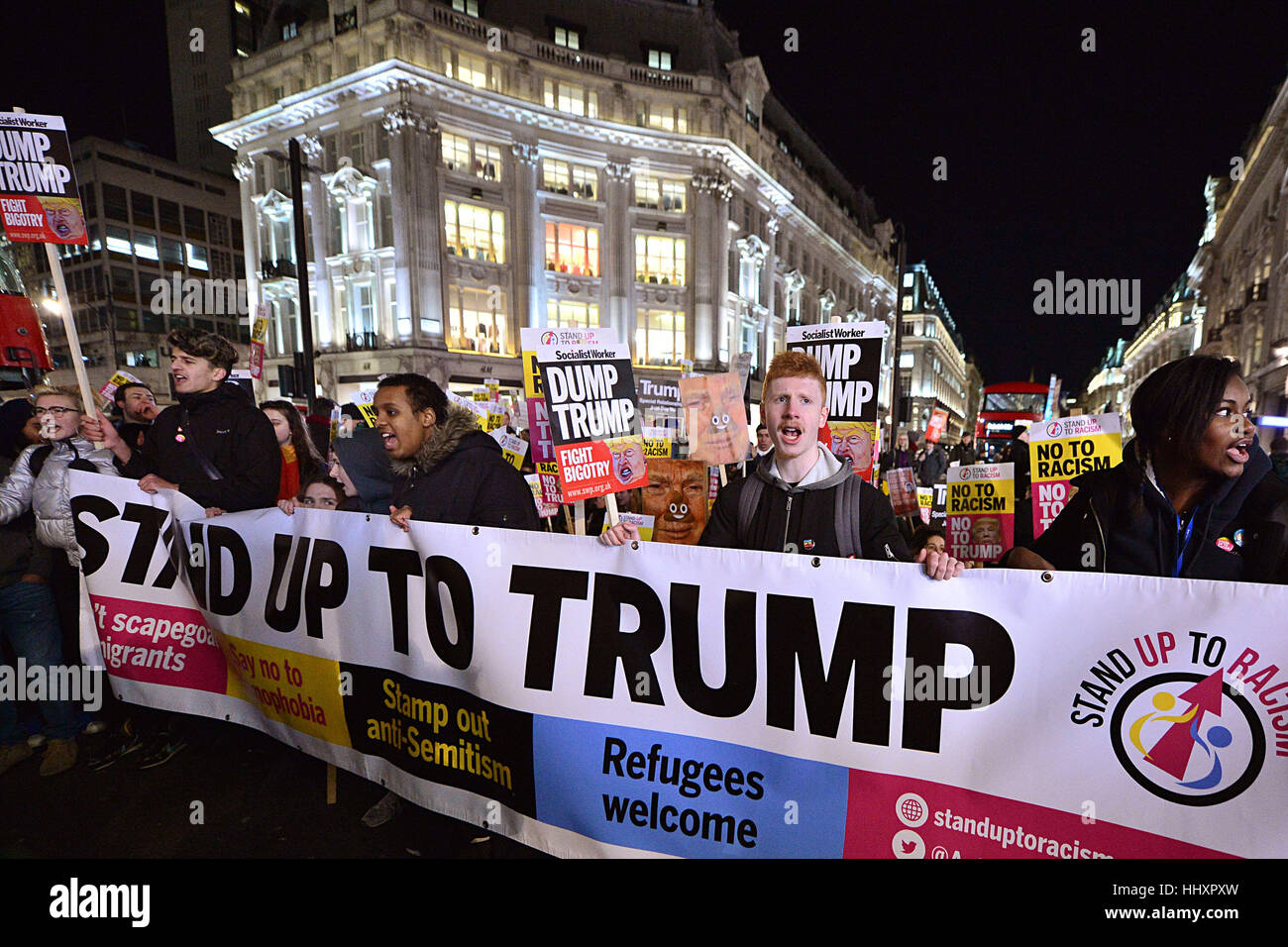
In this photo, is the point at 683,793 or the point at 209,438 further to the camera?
the point at 209,438

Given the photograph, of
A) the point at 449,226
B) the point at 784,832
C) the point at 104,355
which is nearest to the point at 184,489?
the point at 784,832

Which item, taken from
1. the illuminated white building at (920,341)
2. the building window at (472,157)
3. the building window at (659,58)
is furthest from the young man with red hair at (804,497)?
the illuminated white building at (920,341)

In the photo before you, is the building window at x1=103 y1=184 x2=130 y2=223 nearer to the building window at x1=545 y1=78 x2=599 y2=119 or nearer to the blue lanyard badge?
the building window at x1=545 y1=78 x2=599 y2=119

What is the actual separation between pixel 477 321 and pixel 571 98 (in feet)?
39.7

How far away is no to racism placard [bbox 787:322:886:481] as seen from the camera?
5180 millimetres

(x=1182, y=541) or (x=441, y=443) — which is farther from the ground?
(x=441, y=443)

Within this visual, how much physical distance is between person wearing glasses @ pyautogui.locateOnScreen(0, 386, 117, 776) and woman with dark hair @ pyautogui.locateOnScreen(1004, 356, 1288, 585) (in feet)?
16.4

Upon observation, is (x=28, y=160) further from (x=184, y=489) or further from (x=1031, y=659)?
(x=1031, y=659)

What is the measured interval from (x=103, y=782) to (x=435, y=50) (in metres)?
29.8

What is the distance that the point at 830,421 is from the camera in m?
5.65

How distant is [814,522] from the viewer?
2402mm

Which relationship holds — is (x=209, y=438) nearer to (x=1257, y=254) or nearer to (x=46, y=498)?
(x=46, y=498)

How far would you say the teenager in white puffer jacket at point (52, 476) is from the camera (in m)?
3.45

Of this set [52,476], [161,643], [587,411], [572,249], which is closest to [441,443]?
[587,411]
